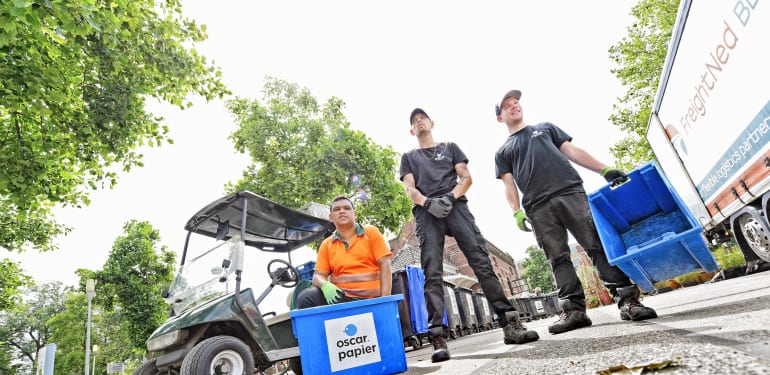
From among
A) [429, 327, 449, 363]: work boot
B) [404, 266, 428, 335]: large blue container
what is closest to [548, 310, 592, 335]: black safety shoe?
[429, 327, 449, 363]: work boot

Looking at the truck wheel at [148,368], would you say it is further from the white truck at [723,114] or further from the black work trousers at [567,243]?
the white truck at [723,114]

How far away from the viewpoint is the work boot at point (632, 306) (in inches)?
102

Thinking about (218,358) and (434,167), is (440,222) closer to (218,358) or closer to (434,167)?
(434,167)

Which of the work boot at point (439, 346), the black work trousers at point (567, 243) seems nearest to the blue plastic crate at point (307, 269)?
the work boot at point (439, 346)

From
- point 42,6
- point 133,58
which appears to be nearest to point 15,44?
point 42,6

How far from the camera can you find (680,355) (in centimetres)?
109

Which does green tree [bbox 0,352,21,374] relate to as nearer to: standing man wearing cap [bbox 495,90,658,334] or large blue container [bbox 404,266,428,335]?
large blue container [bbox 404,266,428,335]

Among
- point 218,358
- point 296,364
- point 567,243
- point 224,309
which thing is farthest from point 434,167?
point 296,364

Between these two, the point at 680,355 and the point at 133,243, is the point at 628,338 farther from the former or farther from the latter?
the point at 133,243

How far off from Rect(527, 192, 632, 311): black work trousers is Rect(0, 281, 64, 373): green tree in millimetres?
59655

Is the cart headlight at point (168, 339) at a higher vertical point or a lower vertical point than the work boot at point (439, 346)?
higher

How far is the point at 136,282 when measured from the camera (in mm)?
27797

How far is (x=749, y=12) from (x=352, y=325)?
5.58 meters

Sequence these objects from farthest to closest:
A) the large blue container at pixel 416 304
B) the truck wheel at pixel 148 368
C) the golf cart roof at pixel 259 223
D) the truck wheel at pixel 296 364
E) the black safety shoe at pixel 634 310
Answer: the large blue container at pixel 416 304 < the golf cart roof at pixel 259 223 < the truck wheel at pixel 296 364 < the truck wheel at pixel 148 368 < the black safety shoe at pixel 634 310
